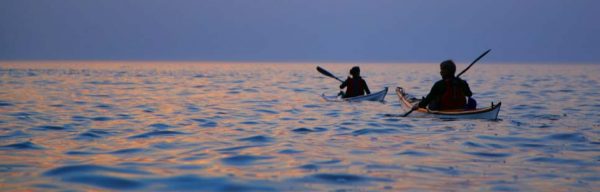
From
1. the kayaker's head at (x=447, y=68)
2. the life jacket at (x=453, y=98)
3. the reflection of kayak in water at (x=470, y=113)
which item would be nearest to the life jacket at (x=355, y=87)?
the reflection of kayak in water at (x=470, y=113)

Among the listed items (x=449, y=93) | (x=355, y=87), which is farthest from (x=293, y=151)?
(x=355, y=87)

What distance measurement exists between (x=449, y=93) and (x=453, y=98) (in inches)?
5.4

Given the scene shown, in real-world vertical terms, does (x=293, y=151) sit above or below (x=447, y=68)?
below

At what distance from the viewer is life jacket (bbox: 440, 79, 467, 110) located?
44.5ft

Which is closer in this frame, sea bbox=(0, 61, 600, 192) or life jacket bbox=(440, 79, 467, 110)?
sea bbox=(0, 61, 600, 192)

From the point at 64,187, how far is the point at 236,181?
174cm

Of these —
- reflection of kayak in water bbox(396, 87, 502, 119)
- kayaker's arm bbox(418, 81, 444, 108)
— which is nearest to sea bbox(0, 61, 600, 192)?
reflection of kayak in water bbox(396, 87, 502, 119)

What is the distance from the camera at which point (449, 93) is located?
13.7 metres

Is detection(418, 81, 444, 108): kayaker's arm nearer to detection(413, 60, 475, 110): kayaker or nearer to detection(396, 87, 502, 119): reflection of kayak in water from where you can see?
detection(413, 60, 475, 110): kayaker

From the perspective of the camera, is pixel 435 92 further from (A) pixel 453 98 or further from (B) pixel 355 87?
(B) pixel 355 87

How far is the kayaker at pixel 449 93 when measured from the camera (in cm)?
1328

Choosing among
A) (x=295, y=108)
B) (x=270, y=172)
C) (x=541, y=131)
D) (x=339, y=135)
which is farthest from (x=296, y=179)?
(x=295, y=108)

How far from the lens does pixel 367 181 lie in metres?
6.97

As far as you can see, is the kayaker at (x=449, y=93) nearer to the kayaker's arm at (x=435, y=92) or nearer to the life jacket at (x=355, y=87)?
the kayaker's arm at (x=435, y=92)
